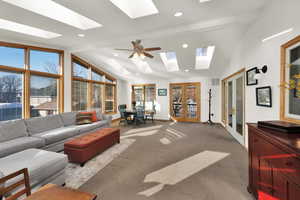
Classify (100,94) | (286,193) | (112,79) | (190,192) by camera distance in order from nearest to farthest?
1. (286,193)
2. (190,192)
3. (100,94)
4. (112,79)

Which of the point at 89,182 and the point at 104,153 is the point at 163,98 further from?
the point at 89,182

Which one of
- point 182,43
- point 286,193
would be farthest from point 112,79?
point 286,193

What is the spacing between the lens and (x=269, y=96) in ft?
7.55

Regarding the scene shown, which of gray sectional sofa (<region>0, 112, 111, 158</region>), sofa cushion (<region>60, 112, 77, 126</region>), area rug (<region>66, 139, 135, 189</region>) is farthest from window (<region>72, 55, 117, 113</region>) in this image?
area rug (<region>66, 139, 135, 189</region>)

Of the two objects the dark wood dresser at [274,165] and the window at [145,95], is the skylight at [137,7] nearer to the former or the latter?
the dark wood dresser at [274,165]

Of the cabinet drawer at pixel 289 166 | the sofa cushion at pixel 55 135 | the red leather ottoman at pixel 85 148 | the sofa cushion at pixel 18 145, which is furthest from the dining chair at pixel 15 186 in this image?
the cabinet drawer at pixel 289 166

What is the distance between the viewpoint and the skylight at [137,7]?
8.00 ft

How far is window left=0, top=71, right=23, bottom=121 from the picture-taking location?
10.9ft

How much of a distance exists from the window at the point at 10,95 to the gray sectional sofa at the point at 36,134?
27.8 inches

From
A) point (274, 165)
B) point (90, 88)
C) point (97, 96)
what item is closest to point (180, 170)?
point (274, 165)

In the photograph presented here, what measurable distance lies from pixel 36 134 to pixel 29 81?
5.55ft

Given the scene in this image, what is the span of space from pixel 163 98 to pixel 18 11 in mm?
6604

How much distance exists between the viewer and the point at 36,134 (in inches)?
126

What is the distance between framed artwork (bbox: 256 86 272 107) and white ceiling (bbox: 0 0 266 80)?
1.50 metres
